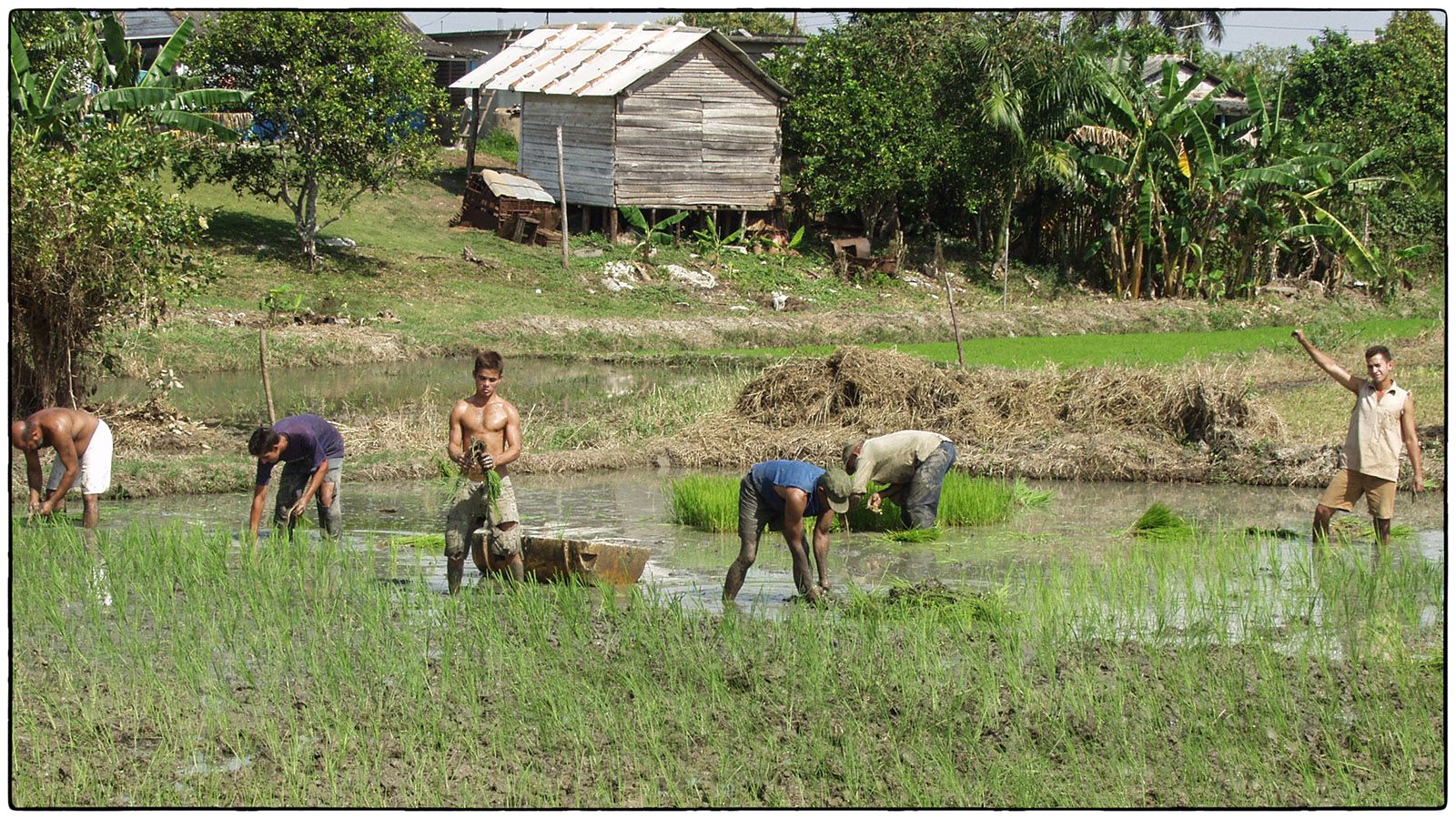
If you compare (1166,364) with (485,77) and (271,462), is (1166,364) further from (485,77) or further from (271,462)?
(485,77)

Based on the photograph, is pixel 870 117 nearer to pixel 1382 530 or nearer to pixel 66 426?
pixel 1382 530

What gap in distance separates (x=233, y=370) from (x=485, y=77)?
591 inches

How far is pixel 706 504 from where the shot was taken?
11703mm

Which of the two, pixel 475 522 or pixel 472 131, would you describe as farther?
pixel 472 131

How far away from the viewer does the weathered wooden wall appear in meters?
31.0

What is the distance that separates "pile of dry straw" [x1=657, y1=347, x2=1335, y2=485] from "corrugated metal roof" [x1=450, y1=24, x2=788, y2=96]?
16.0m

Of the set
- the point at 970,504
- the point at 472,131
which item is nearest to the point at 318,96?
the point at 472,131

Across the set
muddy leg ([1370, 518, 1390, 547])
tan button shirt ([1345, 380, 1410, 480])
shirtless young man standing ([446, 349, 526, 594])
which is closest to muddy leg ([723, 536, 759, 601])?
shirtless young man standing ([446, 349, 526, 594])

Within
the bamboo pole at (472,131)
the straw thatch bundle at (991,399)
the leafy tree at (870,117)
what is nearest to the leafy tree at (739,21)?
the bamboo pole at (472,131)

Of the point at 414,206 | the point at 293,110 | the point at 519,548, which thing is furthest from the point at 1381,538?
the point at 414,206

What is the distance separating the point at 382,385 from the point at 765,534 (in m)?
9.39

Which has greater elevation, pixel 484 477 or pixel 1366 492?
pixel 484 477

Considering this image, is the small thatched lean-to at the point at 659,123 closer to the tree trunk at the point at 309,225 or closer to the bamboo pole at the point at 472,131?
the bamboo pole at the point at 472,131

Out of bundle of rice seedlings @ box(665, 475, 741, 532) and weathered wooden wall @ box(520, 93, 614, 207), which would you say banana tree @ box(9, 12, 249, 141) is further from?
weathered wooden wall @ box(520, 93, 614, 207)
